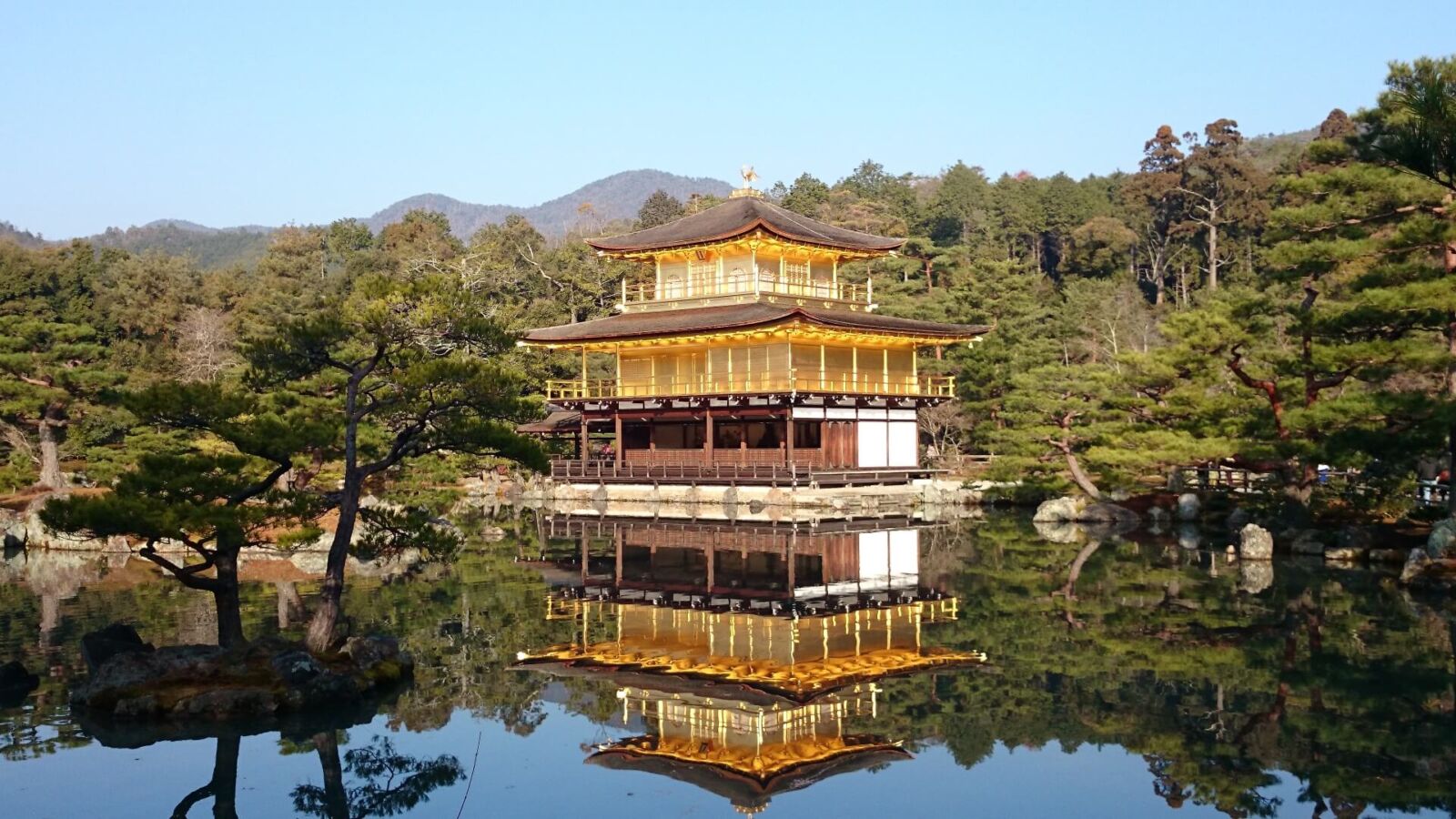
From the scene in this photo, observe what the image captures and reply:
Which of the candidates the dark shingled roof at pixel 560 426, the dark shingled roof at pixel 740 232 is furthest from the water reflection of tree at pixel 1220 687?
the dark shingled roof at pixel 560 426

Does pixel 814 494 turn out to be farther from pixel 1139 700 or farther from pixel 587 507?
pixel 1139 700

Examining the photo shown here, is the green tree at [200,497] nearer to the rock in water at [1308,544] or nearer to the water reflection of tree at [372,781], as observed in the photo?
the water reflection of tree at [372,781]

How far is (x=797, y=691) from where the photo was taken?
1372cm

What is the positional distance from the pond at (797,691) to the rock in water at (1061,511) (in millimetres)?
11313

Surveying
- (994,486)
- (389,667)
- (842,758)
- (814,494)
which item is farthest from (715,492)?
(842,758)

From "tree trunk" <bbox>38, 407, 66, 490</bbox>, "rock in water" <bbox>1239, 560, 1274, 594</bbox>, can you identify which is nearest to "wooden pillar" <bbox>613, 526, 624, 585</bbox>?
"rock in water" <bbox>1239, 560, 1274, 594</bbox>

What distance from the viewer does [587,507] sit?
3972 cm

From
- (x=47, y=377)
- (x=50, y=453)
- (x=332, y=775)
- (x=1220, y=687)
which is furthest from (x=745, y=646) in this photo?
(x=50, y=453)

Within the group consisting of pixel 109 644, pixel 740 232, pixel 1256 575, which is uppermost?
pixel 740 232

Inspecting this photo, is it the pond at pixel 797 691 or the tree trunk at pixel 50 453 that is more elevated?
the tree trunk at pixel 50 453

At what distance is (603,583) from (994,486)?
22.6m

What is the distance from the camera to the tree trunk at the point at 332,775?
1029 centimetres

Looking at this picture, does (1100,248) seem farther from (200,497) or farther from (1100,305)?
(200,497)

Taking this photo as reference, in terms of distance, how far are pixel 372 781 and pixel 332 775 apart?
42 centimetres
